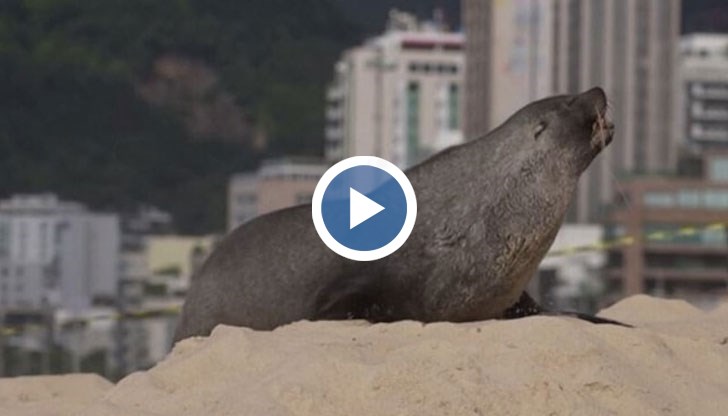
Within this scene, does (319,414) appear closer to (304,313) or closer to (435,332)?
(435,332)

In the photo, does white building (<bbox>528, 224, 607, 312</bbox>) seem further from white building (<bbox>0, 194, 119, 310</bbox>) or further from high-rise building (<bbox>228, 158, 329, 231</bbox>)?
white building (<bbox>0, 194, 119, 310</bbox>)

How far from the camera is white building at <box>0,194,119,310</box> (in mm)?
133625

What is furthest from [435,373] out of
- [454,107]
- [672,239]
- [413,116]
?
[413,116]

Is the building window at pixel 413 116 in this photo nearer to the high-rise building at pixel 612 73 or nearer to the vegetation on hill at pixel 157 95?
the vegetation on hill at pixel 157 95

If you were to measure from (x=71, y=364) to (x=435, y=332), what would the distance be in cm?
10881

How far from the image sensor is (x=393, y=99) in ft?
509

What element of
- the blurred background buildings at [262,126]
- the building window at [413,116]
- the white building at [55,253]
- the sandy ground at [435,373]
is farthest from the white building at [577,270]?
the sandy ground at [435,373]

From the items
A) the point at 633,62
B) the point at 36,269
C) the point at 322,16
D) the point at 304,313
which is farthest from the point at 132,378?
the point at 322,16

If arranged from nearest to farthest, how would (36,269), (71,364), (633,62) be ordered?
(71,364), (633,62), (36,269)

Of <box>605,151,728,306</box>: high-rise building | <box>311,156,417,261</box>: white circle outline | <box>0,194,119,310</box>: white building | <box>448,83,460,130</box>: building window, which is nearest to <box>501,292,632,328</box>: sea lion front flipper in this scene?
<box>311,156,417,261</box>: white circle outline

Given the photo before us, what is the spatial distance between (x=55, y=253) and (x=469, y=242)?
137m

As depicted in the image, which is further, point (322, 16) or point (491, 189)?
point (322, 16)

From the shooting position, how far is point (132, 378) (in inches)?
215

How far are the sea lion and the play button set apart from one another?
0.51ft
